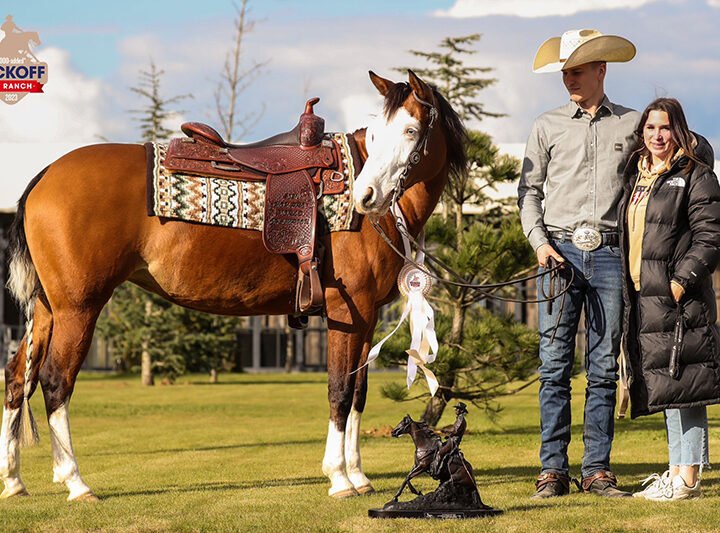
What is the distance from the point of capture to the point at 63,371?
168 inches

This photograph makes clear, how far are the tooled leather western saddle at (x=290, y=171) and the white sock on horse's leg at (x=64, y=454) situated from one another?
4.19ft

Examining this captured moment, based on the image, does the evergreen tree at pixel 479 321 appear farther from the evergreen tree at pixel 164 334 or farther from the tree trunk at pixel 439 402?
the evergreen tree at pixel 164 334

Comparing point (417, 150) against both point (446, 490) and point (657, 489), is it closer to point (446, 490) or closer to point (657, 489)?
point (446, 490)

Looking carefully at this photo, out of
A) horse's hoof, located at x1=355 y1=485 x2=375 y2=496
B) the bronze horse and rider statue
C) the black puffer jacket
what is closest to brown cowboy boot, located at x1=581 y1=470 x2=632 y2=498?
the black puffer jacket

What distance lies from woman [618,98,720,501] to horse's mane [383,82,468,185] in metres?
0.87

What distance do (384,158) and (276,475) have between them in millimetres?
2158

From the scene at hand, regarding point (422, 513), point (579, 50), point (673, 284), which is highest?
point (579, 50)

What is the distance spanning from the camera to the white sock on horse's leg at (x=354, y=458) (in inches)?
178

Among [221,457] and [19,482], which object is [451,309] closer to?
[221,457]

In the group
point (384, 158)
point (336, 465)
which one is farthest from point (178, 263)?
point (336, 465)

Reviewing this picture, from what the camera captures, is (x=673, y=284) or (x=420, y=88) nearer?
(x=673, y=284)

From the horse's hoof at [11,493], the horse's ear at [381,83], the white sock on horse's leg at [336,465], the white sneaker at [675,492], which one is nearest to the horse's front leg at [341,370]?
the white sock on horse's leg at [336,465]

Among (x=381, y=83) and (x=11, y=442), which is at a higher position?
(x=381, y=83)

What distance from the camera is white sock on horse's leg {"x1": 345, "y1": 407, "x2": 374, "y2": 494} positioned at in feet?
14.9
